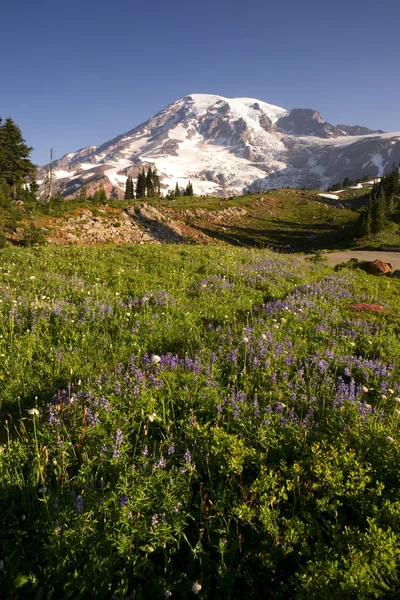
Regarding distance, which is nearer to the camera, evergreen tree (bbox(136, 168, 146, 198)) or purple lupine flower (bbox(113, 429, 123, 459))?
purple lupine flower (bbox(113, 429, 123, 459))

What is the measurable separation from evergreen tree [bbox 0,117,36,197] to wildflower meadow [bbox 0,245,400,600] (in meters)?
52.9

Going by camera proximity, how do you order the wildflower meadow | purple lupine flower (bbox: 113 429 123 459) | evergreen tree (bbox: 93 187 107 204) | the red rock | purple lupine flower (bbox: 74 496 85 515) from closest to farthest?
the wildflower meadow < purple lupine flower (bbox: 74 496 85 515) < purple lupine flower (bbox: 113 429 123 459) < the red rock < evergreen tree (bbox: 93 187 107 204)

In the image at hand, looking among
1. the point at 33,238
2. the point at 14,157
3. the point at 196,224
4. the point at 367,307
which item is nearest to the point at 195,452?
the point at 367,307

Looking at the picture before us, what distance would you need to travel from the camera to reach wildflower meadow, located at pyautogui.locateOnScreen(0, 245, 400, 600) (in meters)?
2.46

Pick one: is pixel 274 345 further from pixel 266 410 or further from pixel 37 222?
pixel 37 222

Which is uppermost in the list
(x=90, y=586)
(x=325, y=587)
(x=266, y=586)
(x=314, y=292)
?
(x=314, y=292)

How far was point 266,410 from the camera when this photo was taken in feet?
13.4

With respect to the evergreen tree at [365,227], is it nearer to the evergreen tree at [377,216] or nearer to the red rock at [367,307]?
the evergreen tree at [377,216]

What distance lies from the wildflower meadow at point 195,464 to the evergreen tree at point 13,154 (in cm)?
5291

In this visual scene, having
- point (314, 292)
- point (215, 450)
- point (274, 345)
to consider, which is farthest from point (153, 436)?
point (314, 292)

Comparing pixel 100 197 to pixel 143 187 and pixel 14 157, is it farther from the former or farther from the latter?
pixel 143 187

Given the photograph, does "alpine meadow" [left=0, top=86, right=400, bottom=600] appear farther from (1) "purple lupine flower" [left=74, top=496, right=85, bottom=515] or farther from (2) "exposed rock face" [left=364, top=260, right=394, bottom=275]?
(2) "exposed rock face" [left=364, top=260, right=394, bottom=275]

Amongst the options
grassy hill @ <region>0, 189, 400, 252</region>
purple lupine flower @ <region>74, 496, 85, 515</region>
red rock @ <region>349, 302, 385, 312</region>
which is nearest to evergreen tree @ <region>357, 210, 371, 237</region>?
grassy hill @ <region>0, 189, 400, 252</region>

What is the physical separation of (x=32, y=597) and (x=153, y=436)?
186 centimetres
